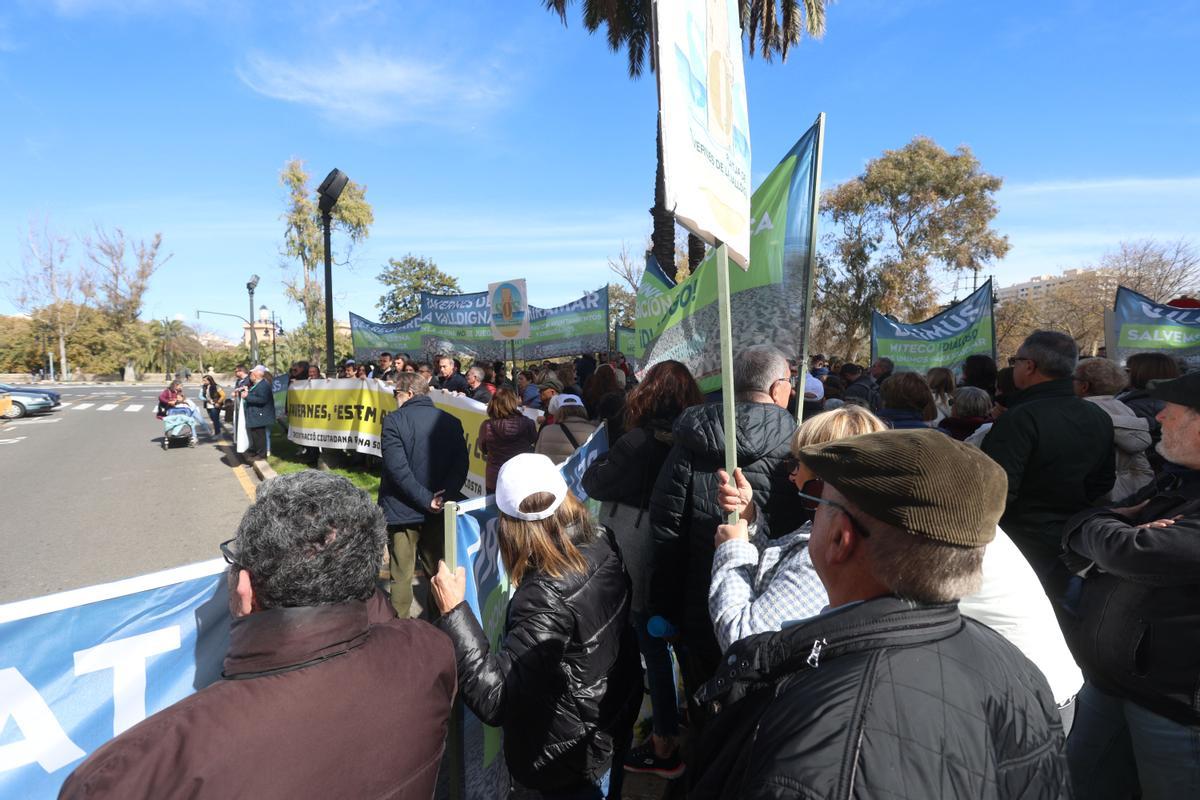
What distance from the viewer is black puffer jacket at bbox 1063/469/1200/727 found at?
1.72 m

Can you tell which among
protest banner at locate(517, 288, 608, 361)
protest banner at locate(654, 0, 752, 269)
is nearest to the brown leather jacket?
protest banner at locate(654, 0, 752, 269)

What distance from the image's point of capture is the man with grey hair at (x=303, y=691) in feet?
3.35

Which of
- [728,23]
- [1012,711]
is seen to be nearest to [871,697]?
[1012,711]

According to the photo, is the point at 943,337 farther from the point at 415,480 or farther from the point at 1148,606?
the point at 1148,606

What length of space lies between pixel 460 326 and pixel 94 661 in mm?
12102

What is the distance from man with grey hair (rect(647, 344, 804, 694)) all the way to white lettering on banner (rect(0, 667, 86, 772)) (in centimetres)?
193

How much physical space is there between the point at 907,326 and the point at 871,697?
31.7 ft

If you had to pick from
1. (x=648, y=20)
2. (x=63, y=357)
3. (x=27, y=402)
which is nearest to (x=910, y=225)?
(x=648, y=20)

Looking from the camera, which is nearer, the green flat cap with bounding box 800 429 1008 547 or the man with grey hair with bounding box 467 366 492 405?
the green flat cap with bounding box 800 429 1008 547

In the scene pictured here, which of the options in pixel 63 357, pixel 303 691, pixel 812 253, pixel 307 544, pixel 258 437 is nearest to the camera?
pixel 303 691

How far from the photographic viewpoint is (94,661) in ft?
5.72

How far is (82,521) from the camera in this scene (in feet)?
26.2

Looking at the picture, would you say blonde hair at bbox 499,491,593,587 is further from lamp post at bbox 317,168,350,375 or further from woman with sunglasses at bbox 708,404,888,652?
lamp post at bbox 317,168,350,375

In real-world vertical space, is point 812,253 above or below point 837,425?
above
